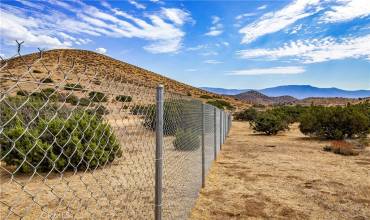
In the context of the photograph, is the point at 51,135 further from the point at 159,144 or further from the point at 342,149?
the point at 342,149

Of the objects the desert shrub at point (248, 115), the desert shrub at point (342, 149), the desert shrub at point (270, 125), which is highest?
the desert shrub at point (248, 115)

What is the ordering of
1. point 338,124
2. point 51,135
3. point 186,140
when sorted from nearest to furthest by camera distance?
point 186,140, point 51,135, point 338,124

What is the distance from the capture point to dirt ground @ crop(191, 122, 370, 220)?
6.70m

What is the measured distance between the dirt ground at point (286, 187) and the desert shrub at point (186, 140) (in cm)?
115

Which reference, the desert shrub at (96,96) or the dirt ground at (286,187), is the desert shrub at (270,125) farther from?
the desert shrub at (96,96)

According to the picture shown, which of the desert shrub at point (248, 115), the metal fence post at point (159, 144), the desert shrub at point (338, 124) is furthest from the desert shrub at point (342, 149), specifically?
the desert shrub at point (248, 115)

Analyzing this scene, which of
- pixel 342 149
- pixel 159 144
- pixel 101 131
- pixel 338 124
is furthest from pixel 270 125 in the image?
pixel 159 144

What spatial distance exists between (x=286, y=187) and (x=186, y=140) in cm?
380

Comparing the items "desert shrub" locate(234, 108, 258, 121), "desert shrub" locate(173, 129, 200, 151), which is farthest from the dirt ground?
"desert shrub" locate(234, 108, 258, 121)

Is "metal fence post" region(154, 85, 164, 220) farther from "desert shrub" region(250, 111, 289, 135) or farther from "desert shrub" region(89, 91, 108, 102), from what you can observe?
"desert shrub" region(250, 111, 289, 135)

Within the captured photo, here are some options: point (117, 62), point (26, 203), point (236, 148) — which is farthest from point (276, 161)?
point (117, 62)

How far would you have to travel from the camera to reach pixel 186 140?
5.91m

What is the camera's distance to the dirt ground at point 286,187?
670 cm

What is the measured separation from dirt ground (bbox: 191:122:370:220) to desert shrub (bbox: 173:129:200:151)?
1.15 meters
